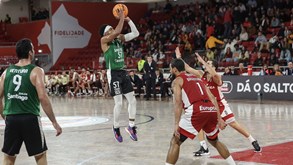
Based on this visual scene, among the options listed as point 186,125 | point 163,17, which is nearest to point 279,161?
point 186,125

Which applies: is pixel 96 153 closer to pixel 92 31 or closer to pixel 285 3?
pixel 285 3

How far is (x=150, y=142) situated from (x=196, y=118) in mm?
3262

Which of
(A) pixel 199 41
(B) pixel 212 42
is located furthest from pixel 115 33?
(A) pixel 199 41

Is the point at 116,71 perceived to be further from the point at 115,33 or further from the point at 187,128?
the point at 187,128

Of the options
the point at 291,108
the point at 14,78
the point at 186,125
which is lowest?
the point at 291,108

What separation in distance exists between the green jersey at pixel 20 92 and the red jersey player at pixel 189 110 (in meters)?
1.87

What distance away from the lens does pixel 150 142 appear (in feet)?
31.6

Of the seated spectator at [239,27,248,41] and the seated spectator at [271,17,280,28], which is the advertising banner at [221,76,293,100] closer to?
the seated spectator at [239,27,248,41]

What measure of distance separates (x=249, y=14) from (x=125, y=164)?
799 inches

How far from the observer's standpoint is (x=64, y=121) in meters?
14.1

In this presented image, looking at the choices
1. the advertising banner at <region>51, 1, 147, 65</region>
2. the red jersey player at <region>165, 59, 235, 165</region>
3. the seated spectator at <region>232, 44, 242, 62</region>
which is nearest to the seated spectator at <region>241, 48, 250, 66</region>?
the seated spectator at <region>232, 44, 242, 62</region>

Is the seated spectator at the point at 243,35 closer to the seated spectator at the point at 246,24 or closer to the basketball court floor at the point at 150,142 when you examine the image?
the seated spectator at the point at 246,24

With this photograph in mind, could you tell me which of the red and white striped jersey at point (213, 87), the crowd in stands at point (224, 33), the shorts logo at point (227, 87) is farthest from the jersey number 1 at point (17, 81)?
the crowd in stands at point (224, 33)

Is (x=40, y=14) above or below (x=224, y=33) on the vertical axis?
above
